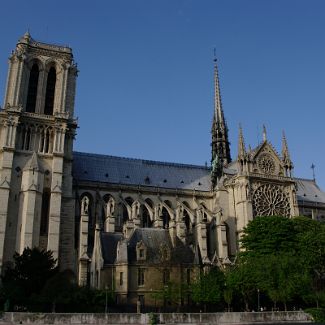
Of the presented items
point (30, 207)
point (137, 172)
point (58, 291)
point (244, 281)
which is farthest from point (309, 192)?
point (58, 291)

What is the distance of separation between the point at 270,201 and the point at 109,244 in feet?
83.6

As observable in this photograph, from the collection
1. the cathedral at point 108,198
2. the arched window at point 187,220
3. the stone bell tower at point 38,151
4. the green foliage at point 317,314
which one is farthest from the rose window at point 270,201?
the stone bell tower at point 38,151

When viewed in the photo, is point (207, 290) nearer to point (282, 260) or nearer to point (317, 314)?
point (282, 260)

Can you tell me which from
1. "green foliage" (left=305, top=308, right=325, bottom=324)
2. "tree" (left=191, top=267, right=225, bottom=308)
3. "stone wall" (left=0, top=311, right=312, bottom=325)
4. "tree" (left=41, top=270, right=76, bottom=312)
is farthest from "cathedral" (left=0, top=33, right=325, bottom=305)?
"green foliage" (left=305, top=308, right=325, bottom=324)

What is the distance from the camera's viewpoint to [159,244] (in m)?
46.2

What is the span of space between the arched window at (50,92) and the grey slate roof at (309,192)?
140 ft

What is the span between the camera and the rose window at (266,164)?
61.6 metres

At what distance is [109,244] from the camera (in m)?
45.8

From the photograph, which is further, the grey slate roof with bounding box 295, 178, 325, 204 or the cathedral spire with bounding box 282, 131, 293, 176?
the grey slate roof with bounding box 295, 178, 325, 204

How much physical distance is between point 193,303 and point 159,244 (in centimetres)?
714

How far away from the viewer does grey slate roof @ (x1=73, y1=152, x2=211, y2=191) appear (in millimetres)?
63719

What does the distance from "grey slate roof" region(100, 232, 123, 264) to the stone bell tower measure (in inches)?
270

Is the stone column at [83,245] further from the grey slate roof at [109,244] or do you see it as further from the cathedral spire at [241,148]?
the cathedral spire at [241,148]

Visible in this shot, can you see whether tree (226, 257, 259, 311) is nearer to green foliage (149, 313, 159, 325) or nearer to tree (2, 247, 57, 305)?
green foliage (149, 313, 159, 325)
